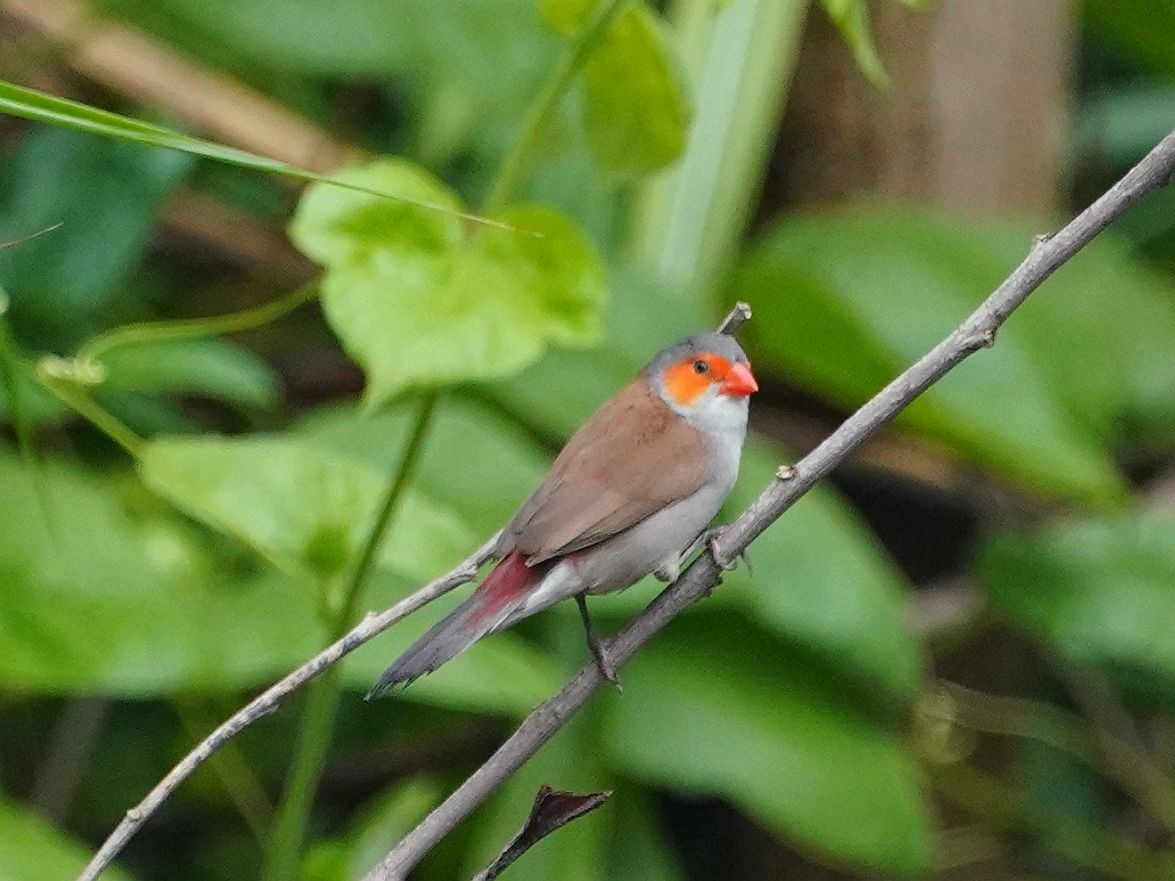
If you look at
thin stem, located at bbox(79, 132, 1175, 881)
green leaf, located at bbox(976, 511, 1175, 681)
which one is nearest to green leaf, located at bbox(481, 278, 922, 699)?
green leaf, located at bbox(976, 511, 1175, 681)

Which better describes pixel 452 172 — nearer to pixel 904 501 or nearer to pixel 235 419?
pixel 235 419

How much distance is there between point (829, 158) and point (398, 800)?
198 centimetres

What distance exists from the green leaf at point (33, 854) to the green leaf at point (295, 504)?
19.7 inches

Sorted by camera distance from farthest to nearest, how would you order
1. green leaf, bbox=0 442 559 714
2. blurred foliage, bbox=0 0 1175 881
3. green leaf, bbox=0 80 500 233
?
1. green leaf, bbox=0 442 559 714
2. blurred foliage, bbox=0 0 1175 881
3. green leaf, bbox=0 80 500 233

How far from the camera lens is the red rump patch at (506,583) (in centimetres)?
149

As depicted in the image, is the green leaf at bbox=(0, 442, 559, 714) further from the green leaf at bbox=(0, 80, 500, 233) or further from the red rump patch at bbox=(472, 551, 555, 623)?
the green leaf at bbox=(0, 80, 500, 233)

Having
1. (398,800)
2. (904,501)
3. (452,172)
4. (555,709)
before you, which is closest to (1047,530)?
(904,501)

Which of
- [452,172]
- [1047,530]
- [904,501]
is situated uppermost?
[452,172]

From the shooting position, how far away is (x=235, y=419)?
333 centimetres

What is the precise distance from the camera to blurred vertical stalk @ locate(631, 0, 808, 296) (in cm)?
329

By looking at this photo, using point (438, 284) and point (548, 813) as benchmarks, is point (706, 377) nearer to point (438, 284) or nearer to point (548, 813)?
point (438, 284)

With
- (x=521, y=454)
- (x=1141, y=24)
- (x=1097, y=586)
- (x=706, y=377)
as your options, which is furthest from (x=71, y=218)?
(x=1141, y=24)

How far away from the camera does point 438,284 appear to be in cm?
160

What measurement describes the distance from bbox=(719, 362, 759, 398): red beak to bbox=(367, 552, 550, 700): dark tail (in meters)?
0.43
